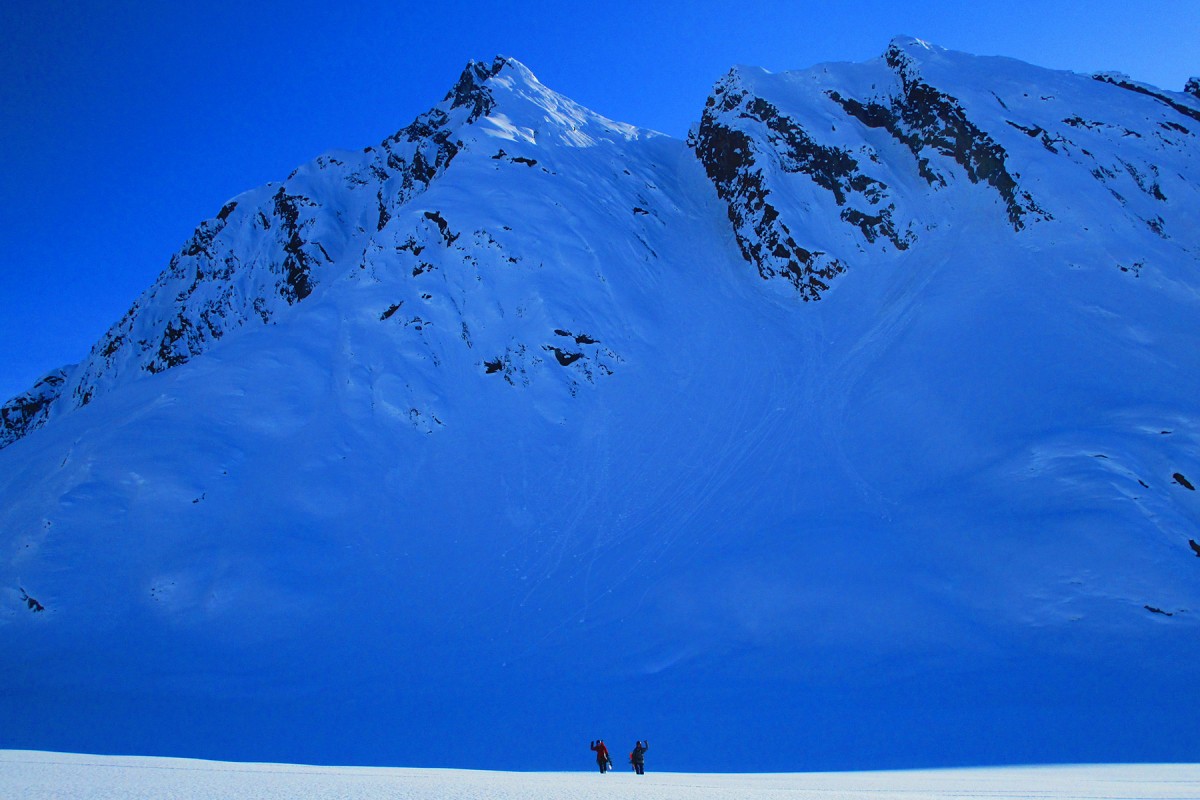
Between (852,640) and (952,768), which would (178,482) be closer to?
(852,640)

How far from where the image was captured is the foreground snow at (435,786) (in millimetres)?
6262

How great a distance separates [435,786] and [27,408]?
228ft

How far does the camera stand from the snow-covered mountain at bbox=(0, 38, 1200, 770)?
17.8 metres

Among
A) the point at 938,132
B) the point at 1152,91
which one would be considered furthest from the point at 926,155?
the point at 1152,91

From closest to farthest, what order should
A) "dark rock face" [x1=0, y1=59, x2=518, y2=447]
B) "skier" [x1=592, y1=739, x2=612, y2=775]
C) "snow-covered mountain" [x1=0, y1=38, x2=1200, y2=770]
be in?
"skier" [x1=592, y1=739, x2=612, y2=775], "snow-covered mountain" [x1=0, y1=38, x2=1200, y2=770], "dark rock face" [x1=0, y1=59, x2=518, y2=447]

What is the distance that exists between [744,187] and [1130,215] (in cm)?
2031

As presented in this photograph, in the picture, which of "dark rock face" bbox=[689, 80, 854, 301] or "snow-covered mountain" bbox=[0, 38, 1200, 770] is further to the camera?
"dark rock face" bbox=[689, 80, 854, 301]

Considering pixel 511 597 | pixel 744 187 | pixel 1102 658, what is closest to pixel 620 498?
pixel 511 597

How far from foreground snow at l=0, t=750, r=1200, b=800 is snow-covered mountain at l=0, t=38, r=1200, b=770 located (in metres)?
4.73

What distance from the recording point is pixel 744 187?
145 feet

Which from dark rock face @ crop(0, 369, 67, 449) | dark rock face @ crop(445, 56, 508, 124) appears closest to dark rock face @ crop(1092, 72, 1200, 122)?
dark rock face @ crop(445, 56, 508, 124)

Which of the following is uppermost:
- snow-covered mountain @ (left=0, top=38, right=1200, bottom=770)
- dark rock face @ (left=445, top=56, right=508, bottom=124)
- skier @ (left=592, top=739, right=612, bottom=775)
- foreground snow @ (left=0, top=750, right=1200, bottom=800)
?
dark rock face @ (left=445, top=56, right=508, bottom=124)

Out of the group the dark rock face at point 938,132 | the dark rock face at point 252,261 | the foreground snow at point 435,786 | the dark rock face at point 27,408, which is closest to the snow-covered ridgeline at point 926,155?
the dark rock face at point 938,132

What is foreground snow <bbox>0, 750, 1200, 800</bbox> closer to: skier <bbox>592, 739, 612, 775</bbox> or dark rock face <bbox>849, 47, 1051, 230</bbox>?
skier <bbox>592, 739, 612, 775</bbox>
